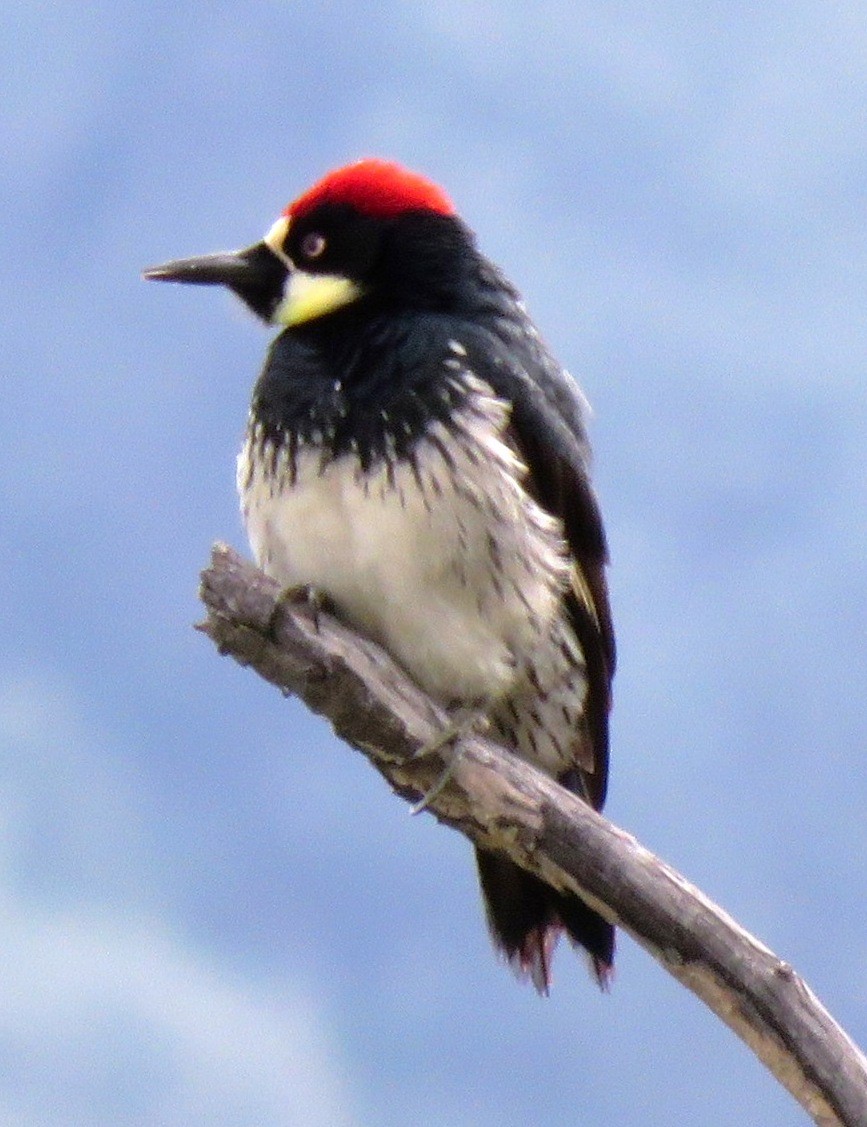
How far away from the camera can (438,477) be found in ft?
9.39

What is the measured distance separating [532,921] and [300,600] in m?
0.86

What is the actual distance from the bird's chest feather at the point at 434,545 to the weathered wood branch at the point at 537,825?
0.08 meters

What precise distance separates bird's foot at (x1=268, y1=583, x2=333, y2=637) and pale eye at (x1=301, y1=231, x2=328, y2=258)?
680mm

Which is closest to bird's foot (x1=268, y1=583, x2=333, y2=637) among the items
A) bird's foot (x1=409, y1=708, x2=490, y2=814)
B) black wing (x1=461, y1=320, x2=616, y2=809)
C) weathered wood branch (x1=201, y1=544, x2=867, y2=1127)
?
weathered wood branch (x1=201, y1=544, x2=867, y2=1127)

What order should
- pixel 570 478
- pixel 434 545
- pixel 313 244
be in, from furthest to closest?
pixel 313 244, pixel 570 478, pixel 434 545

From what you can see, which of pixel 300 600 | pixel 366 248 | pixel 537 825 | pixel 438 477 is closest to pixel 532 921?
pixel 537 825

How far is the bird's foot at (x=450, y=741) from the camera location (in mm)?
2914

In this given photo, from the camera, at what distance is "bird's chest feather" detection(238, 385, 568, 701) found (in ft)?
9.40

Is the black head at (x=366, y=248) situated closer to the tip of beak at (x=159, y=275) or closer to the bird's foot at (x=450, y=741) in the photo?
the tip of beak at (x=159, y=275)

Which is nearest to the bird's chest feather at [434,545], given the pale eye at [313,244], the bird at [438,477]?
the bird at [438,477]

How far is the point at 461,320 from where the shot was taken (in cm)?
309

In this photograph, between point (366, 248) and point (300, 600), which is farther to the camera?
point (366, 248)

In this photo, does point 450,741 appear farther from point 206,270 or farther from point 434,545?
point 206,270

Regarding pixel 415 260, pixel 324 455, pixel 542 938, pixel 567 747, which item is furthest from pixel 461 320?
pixel 542 938
